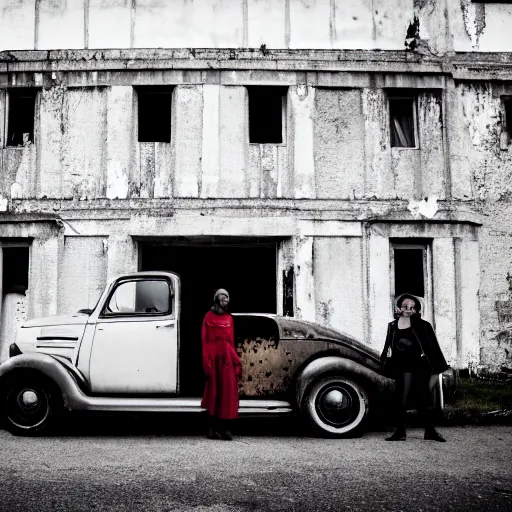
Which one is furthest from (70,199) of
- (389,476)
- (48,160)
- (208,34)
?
(389,476)

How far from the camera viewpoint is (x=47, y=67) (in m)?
12.6

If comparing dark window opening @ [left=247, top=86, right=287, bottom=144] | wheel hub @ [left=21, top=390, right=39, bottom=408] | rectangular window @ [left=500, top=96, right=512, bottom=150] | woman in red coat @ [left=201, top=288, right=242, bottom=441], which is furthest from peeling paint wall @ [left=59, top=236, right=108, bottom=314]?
rectangular window @ [left=500, top=96, right=512, bottom=150]

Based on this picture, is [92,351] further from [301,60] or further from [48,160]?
[301,60]

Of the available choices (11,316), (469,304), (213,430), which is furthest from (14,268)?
(469,304)

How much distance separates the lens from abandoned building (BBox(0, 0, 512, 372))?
1225 cm

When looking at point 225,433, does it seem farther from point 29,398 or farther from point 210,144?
point 210,144

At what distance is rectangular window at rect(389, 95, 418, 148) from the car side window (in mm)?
7319

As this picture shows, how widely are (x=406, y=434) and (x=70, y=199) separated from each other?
829cm

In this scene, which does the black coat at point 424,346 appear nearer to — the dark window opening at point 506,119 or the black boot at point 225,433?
the black boot at point 225,433

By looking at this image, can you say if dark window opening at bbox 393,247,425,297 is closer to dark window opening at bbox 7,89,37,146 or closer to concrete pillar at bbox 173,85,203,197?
concrete pillar at bbox 173,85,203,197

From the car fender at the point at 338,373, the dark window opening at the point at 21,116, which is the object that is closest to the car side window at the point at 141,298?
the car fender at the point at 338,373

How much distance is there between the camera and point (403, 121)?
13.1 m

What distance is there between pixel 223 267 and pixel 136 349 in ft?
21.8

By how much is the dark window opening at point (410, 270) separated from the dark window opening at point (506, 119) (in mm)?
3129
